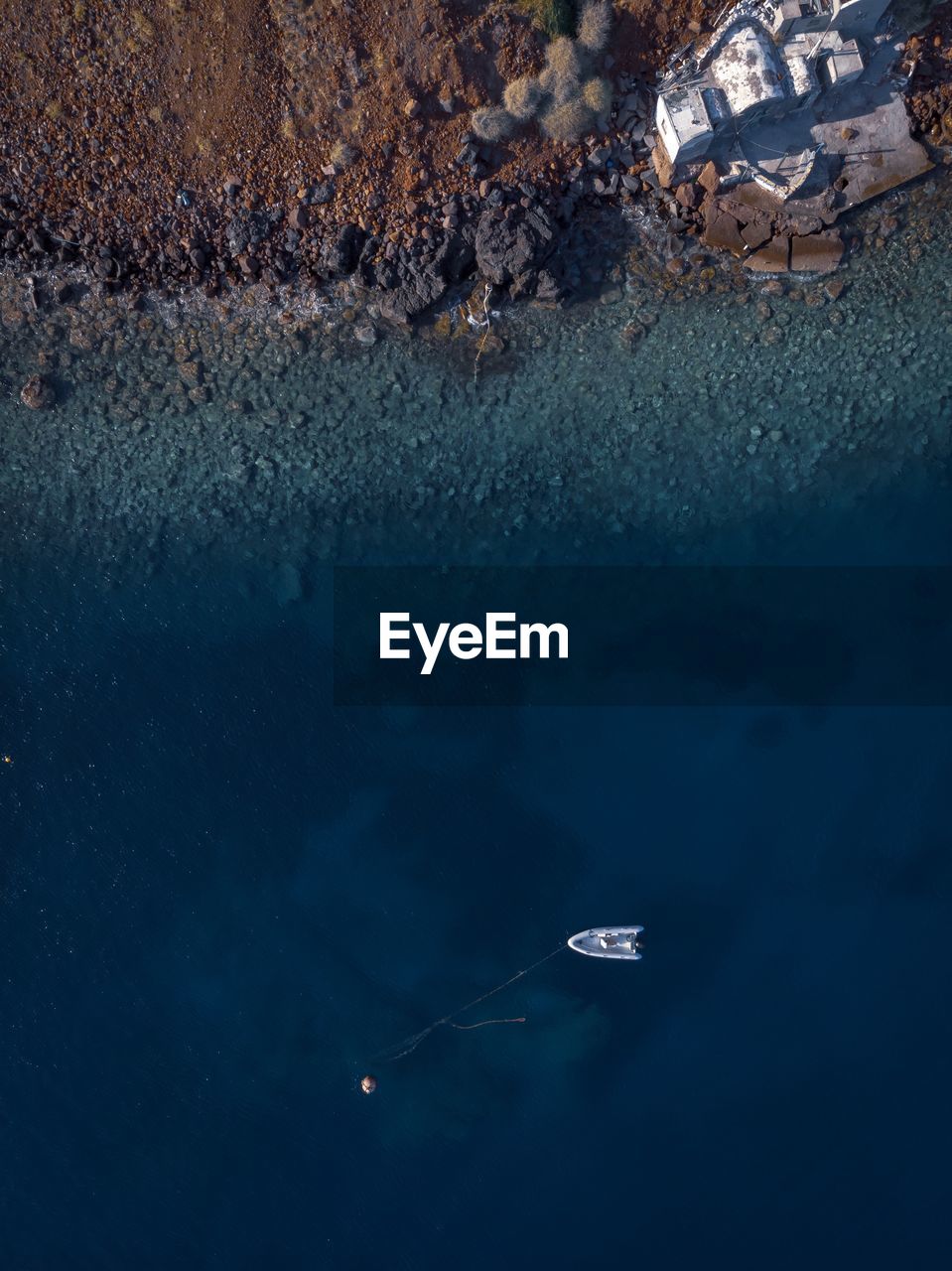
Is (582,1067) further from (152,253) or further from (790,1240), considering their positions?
(152,253)

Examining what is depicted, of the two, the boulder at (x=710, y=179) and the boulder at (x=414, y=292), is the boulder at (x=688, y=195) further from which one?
the boulder at (x=414, y=292)

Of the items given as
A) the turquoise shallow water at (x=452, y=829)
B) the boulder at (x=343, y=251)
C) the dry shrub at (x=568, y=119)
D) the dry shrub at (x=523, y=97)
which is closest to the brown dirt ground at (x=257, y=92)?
the dry shrub at (x=523, y=97)

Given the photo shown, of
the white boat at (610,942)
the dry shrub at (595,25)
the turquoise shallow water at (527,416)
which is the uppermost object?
the dry shrub at (595,25)

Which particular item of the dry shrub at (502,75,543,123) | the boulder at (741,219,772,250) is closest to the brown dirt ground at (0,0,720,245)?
the dry shrub at (502,75,543,123)

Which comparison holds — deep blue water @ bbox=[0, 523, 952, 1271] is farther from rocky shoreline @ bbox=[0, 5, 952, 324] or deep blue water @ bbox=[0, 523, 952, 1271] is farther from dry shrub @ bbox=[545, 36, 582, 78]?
dry shrub @ bbox=[545, 36, 582, 78]

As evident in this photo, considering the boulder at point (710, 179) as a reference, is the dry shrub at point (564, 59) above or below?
above

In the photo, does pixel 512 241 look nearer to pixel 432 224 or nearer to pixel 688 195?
pixel 432 224
